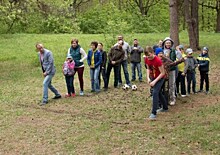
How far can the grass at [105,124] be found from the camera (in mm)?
8797

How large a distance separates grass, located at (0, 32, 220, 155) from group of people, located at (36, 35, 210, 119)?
40cm

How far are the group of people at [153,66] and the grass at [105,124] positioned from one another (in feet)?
1.32

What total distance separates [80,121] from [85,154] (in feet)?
8.00

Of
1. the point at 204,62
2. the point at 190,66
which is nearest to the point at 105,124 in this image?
the point at 190,66

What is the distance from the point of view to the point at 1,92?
1555 centimetres

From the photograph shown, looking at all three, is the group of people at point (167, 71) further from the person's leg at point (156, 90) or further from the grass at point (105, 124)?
the grass at point (105, 124)

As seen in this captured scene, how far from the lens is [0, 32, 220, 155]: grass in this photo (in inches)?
346

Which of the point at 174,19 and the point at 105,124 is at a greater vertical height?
the point at 174,19

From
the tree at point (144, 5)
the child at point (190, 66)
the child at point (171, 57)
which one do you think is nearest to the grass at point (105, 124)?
the child at point (171, 57)

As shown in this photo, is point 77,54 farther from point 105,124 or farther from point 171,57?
point 105,124

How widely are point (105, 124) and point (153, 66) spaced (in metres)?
1.80

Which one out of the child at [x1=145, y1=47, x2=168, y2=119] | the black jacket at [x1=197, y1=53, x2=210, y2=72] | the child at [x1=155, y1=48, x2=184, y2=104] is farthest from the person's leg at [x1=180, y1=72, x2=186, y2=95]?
the child at [x1=145, y1=47, x2=168, y2=119]

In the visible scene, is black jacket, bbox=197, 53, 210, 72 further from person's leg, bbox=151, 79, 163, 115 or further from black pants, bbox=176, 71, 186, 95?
person's leg, bbox=151, 79, 163, 115

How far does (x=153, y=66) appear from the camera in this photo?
406 inches
